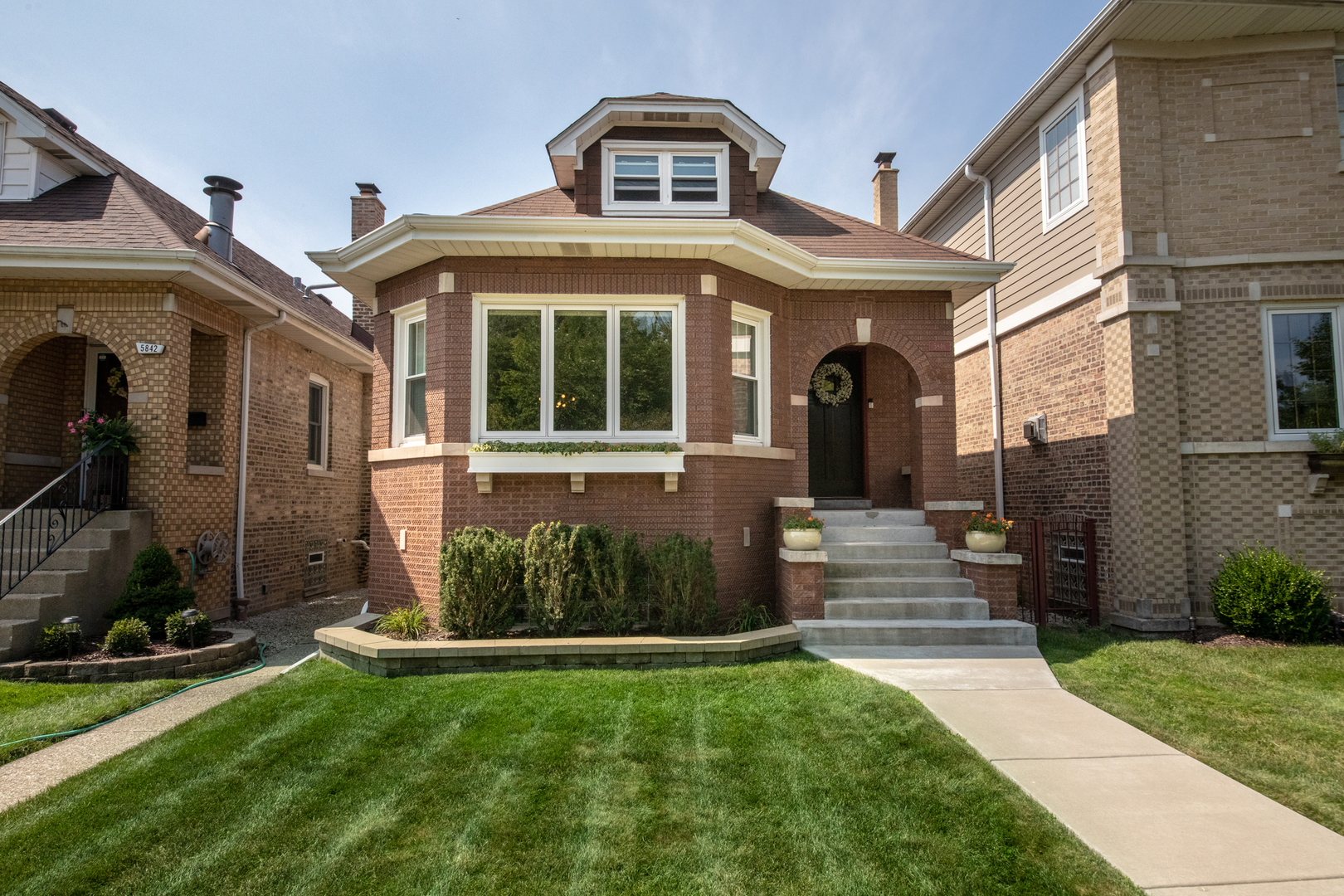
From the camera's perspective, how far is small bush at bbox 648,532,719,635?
659cm

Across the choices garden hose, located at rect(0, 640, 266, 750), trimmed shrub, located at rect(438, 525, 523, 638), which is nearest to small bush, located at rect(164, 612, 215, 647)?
garden hose, located at rect(0, 640, 266, 750)

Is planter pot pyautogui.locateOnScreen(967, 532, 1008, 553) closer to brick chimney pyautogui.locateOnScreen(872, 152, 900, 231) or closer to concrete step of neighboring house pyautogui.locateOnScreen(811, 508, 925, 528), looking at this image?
concrete step of neighboring house pyautogui.locateOnScreen(811, 508, 925, 528)

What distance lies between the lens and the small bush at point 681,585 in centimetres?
659

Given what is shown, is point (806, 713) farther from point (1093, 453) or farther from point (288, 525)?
point (288, 525)

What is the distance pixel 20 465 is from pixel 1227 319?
14489 millimetres

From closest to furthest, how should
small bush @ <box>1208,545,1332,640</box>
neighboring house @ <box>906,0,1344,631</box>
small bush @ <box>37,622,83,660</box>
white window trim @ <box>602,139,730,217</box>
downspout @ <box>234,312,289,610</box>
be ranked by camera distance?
small bush @ <box>37,622,83,660</box> < small bush @ <box>1208,545,1332,640</box> < neighboring house @ <box>906,0,1344,631</box> < white window trim @ <box>602,139,730,217</box> < downspout @ <box>234,312,289,610</box>

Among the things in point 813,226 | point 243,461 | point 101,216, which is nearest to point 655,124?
point 813,226

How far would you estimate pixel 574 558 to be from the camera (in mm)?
6703

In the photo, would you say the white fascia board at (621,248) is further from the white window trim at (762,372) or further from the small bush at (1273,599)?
the small bush at (1273,599)

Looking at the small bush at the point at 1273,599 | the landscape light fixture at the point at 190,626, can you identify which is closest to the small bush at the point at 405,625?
the landscape light fixture at the point at 190,626

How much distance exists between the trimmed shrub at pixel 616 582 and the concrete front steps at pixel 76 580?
5.03 meters

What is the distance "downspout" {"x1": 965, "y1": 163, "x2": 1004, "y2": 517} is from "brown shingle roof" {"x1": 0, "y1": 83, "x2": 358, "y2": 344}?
35.7 ft

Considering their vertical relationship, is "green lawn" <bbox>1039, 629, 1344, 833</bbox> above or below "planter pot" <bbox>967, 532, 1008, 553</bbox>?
below

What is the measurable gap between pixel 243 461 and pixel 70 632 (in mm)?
3406
